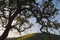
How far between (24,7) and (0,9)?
1.79m

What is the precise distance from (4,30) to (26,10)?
2.34 meters

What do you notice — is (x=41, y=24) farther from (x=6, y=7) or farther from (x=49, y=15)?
(x=6, y=7)

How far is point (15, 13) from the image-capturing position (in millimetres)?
22156

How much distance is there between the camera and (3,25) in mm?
23844

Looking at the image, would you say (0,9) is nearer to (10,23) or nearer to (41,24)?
(10,23)

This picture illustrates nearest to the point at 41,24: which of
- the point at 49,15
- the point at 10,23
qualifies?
the point at 49,15

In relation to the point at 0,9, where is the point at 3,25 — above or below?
below

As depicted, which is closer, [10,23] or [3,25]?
[10,23]

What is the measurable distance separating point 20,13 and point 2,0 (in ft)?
6.58

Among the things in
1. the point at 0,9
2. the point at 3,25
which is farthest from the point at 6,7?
the point at 3,25

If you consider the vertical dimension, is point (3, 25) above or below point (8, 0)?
below

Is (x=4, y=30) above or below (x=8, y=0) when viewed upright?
below

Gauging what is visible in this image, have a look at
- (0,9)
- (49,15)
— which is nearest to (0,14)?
(0,9)

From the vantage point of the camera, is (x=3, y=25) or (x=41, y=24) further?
(x=3, y=25)
